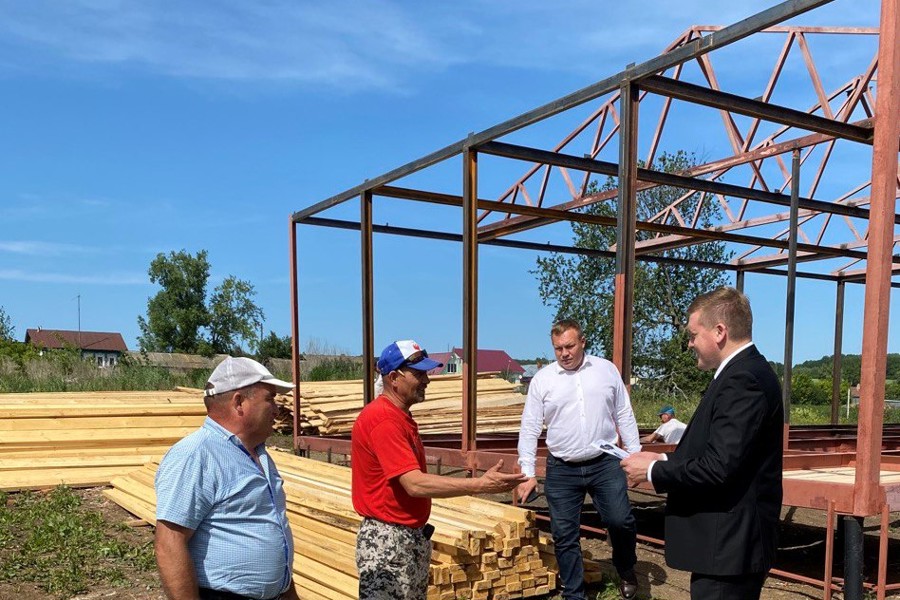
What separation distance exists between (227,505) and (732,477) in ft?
6.71

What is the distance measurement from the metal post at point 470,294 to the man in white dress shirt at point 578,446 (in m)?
2.41

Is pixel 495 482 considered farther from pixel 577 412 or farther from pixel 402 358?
pixel 577 412

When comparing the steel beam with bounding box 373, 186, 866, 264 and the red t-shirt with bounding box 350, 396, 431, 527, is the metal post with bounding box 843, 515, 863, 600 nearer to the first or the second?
the red t-shirt with bounding box 350, 396, 431, 527

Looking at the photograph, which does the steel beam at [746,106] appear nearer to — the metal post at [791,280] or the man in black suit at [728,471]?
the metal post at [791,280]

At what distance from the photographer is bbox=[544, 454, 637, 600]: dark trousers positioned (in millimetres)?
5891

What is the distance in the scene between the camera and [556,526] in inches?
236

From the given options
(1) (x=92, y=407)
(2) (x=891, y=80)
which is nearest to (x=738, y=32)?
(2) (x=891, y=80)

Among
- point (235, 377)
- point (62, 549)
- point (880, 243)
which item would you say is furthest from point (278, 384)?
point (62, 549)

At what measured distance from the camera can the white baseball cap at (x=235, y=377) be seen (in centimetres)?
302

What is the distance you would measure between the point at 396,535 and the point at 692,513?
1413mm

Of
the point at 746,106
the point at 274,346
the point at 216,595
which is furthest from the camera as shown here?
the point at 274,346

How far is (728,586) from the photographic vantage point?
3.46 meters

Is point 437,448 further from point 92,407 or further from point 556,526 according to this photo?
point 92,407

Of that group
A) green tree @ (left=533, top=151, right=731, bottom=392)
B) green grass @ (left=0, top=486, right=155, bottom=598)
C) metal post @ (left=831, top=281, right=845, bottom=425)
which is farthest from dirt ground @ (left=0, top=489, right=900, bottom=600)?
green tree @ (left=533, top=151, right=731, bottom=392)
